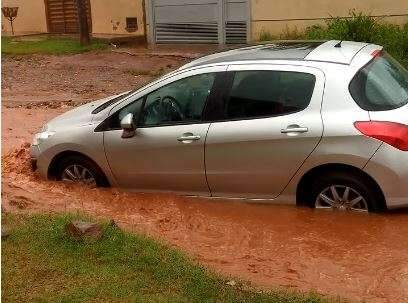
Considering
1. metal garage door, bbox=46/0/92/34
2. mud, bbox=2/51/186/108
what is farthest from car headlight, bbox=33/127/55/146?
metal garage door, bbox=46/0/92/34

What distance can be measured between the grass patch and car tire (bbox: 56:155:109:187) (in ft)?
4.67

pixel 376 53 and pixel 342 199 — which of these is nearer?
pixel 342 199

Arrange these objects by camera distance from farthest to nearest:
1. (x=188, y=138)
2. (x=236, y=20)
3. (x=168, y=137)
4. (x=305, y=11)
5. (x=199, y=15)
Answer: (x=199, y=15), (x=236, y=20), (x=305, y=11), (x=168, y=137), (x=188, y=138)

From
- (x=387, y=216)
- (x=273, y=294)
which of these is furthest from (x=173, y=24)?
(x=273, y=294)

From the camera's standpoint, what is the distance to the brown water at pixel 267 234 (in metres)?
4.27

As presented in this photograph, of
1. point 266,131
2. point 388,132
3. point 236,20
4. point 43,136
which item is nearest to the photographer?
point 388,132

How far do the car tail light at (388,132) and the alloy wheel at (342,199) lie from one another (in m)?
0.54

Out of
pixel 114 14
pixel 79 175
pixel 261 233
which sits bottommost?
pixel 261 233

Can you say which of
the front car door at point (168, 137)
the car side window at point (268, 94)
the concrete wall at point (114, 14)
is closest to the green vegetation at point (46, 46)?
the concrete wall at point (114, 14)

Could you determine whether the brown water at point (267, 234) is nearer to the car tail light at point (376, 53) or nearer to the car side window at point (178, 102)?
the car side window at point (178, 102)

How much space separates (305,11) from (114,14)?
6.76 metres

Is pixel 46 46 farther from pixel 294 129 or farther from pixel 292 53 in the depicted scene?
pixel 294 129

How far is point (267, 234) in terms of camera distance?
17.3 ft

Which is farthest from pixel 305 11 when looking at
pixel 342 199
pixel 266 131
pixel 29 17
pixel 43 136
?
pixel 29 17
